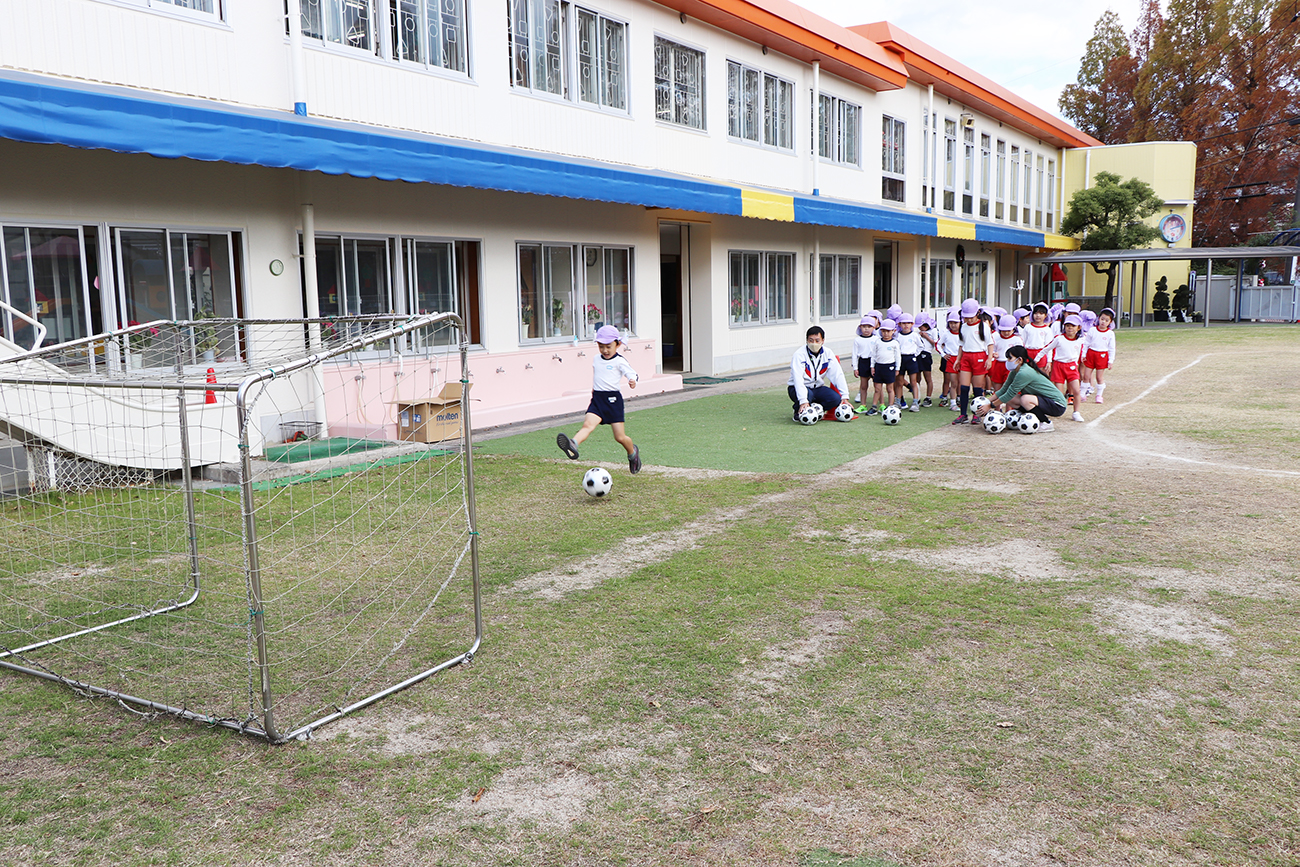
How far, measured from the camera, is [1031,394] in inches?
482

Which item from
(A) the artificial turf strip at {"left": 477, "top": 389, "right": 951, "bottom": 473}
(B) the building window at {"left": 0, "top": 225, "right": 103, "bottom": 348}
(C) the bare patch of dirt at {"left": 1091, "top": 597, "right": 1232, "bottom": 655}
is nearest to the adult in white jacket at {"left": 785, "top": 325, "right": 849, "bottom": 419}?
(A) the artificial turf strip at {"left": 477, "top": 389, "right": 951, "bottom": 473}

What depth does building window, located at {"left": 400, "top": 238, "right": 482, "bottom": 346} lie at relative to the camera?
41.7 feet

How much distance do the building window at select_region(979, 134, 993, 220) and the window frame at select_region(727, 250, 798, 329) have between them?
11.8 meters

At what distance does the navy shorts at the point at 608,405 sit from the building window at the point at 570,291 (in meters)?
5.46

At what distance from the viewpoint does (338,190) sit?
456 inches

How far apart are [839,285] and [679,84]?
8169 millimetres

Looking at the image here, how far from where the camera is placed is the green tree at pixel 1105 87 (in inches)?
2045

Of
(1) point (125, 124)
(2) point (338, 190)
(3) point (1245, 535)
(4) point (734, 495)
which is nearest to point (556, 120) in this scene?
(2) point (338, 190)

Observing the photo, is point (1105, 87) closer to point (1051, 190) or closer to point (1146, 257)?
point (1051, 190)

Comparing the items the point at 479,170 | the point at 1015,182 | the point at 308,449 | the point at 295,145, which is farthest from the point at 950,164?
the point at 308,449

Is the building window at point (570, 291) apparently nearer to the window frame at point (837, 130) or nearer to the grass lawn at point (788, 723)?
the window frame at point (837, 130)

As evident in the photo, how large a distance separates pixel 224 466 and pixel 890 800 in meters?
7.88

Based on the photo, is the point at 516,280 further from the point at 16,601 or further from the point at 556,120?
the point at 16,601

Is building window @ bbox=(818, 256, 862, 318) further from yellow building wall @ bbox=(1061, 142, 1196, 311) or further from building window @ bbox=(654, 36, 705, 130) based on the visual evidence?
yellow building wall @ bbox=(1061, 142, 1196, 311)
